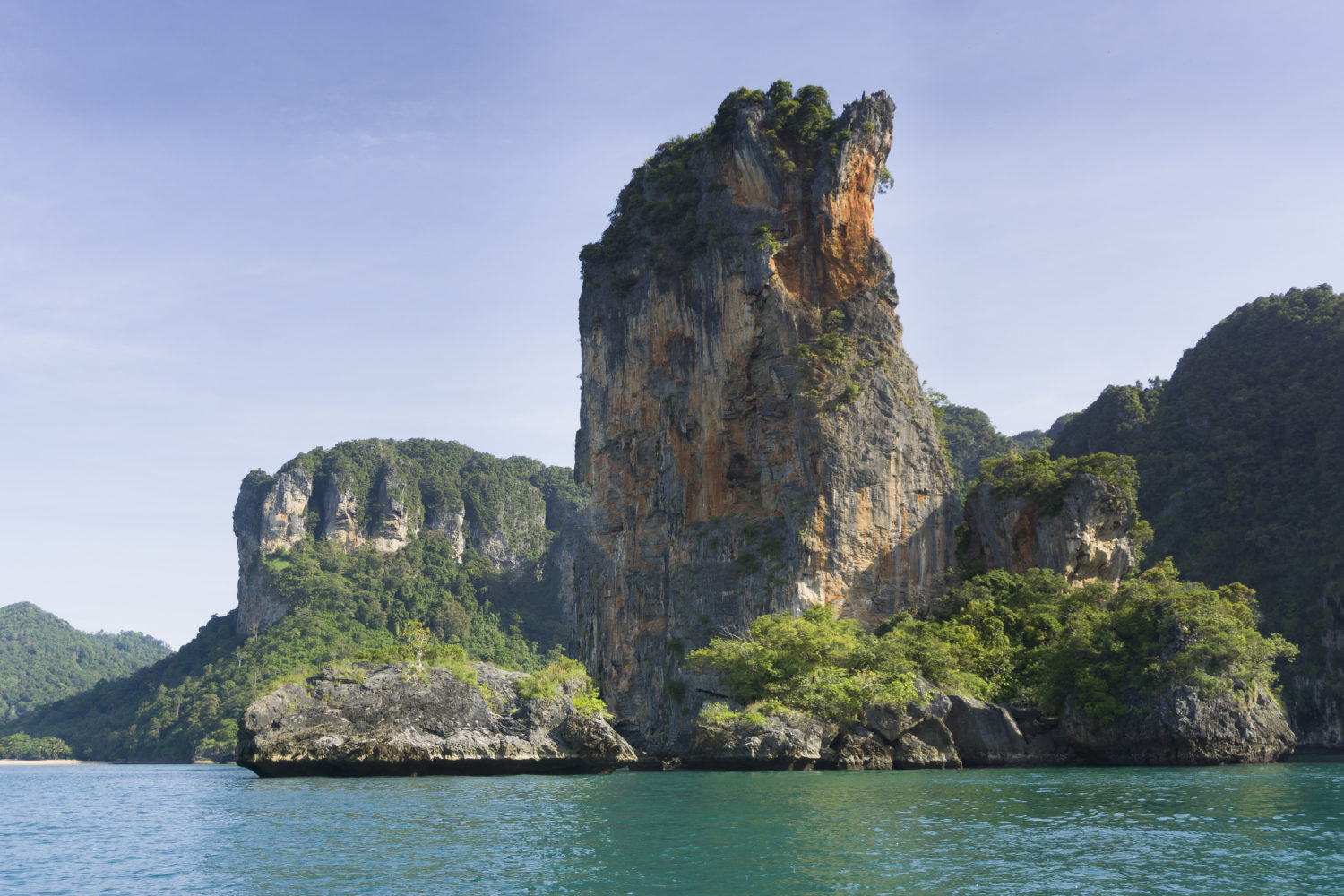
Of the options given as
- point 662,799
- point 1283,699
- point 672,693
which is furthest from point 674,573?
point 1283,699

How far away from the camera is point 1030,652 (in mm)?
41125

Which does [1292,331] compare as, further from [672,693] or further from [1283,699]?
[672,693]

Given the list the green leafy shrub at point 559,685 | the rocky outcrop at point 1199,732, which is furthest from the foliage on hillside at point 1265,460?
the green leafy shrub at point 559,685

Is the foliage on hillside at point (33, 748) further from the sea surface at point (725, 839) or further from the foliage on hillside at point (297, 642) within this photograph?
the sea surface at point (725, 839)

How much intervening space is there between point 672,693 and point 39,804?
83.6 feet

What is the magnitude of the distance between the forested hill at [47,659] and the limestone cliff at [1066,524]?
378 feet

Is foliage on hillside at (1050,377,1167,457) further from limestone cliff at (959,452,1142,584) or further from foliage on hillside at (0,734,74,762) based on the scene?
foliage on hillside at (0,734,74,762)

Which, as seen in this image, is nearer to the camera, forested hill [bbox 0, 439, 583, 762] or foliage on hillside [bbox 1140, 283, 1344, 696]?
foliage on hillside [bbox 1140, 283, 1344, 696]

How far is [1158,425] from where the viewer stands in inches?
2862

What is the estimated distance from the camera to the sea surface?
15570mm

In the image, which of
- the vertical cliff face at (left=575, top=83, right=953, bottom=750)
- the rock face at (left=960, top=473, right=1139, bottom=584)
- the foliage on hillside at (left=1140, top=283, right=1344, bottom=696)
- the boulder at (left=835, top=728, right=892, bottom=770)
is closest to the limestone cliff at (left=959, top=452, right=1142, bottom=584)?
the rock face at (left=960, top=473, right=1139, bottom=584)

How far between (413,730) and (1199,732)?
26.2 m

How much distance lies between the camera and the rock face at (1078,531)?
4644 centimetres

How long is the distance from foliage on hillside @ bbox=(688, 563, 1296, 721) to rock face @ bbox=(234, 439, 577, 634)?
248 feet
